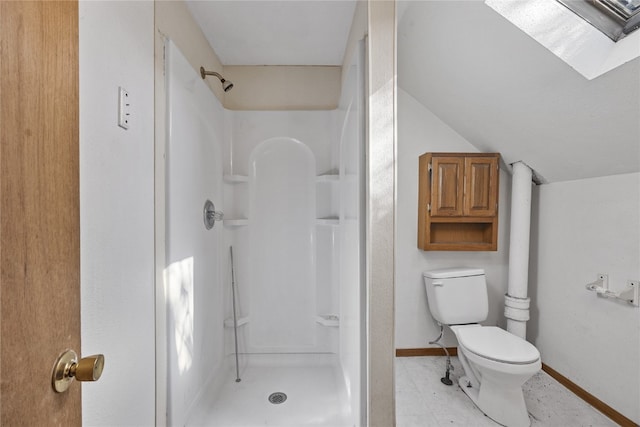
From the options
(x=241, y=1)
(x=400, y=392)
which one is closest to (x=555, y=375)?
(x=400, y=392)

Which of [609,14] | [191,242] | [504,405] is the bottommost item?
[504,405]

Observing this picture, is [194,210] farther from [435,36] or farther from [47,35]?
[435,36]

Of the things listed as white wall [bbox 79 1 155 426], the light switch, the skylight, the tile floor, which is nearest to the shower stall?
white wall [bbox 79 1 155 426]

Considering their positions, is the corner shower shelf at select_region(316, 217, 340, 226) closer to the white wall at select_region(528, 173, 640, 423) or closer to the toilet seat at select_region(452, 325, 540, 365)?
the toilet seat at select_region(452, 325, 540, 365)

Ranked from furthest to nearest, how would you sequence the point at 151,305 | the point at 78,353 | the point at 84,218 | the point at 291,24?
1. the point at 291,24
2. the point at 151,305
3. the point at 84,218
4. the point at 78,353

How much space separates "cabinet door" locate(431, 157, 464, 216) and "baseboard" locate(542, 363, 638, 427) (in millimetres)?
1361

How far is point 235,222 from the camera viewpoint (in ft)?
7.36

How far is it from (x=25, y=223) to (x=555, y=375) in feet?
10.0

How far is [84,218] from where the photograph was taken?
808mm

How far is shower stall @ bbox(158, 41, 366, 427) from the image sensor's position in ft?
5.27

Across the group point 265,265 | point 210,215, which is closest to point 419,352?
point 265,265

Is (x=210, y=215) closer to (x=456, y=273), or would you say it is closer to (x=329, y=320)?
(x=329, y=320)

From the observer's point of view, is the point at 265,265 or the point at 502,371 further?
the point at 265,265

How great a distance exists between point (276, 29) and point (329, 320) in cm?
199
